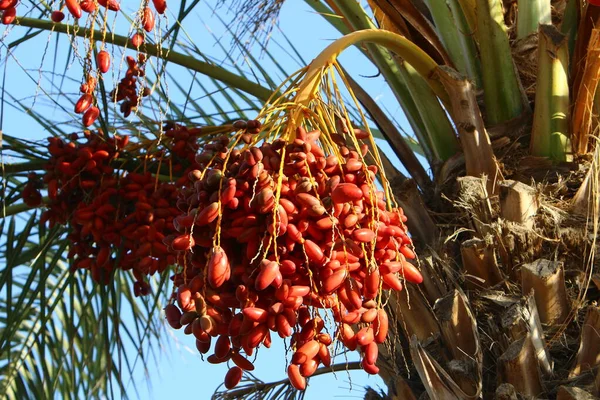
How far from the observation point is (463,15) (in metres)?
2.61

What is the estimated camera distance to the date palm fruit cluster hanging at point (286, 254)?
5.07ft

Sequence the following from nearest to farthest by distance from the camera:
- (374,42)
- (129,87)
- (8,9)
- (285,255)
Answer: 1. (285,255)
2. (8,9)
3. (374,42)
4. (129,87)

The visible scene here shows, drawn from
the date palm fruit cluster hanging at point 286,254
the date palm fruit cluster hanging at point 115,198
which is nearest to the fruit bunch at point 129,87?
the date palm fruit cluster hanging at point 115,198

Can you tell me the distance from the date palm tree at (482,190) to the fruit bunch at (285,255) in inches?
11.4

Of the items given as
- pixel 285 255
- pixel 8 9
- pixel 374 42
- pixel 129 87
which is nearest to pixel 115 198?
pixel 129 87

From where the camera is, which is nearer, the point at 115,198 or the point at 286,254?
the point at 286,254

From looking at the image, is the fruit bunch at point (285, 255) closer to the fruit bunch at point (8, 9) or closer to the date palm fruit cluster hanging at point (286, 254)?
the date palm fruit cluster hanging at point (286, 254)

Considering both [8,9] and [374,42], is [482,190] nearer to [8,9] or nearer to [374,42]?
[374,42]

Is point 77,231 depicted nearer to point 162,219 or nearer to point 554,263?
point 162,219

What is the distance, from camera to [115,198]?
253 cm

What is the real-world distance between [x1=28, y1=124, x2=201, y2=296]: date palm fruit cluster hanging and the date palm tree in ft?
0.39

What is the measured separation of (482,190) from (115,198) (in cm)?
97

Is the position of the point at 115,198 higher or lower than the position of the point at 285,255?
higher

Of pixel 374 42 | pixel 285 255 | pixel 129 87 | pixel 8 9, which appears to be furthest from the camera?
pixel 129 87
